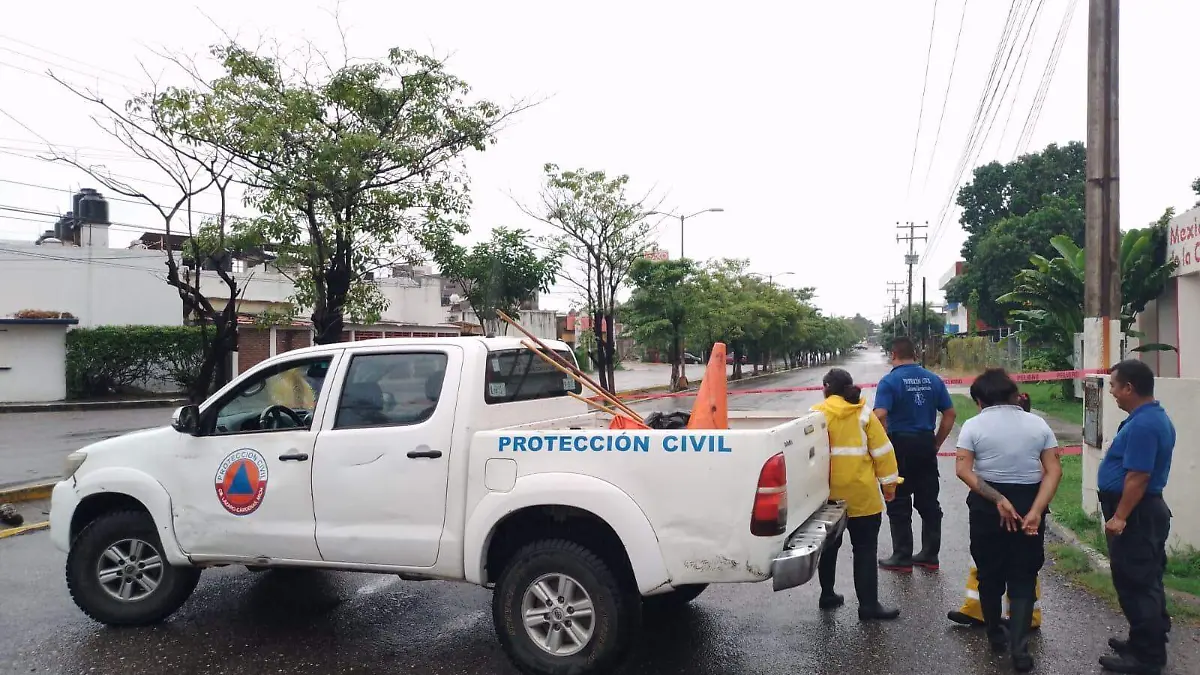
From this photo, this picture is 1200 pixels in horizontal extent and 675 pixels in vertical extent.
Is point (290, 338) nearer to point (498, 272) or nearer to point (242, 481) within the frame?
point (498, 272)

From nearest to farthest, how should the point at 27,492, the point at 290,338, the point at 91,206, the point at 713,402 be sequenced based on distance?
the point at 713,402
the point at 27,492
the point at 290,338
the point at 91,206

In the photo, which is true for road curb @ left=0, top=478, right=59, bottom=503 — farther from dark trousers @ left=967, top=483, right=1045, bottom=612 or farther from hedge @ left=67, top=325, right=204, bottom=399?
hedge @ left=67, top=325, right=204, bottom=399

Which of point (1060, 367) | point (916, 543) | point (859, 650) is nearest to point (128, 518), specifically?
point (859, 650)

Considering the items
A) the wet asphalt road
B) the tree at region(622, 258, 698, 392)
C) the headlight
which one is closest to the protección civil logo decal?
the wet asphalt road

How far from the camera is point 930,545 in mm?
6449

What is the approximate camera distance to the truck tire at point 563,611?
165 inches

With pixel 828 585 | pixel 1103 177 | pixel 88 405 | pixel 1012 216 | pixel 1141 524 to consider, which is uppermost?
pixel 1012 216

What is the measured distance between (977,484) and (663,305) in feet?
78.5

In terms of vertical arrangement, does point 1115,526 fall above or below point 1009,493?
below

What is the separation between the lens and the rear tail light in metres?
3.94

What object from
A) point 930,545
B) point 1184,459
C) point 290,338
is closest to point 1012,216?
point 290,338

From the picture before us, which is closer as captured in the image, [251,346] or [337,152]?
[337,152]

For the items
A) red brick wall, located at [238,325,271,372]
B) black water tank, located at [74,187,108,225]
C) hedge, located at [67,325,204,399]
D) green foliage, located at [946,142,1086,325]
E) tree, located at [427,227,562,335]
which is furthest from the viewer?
green foliage, located at [946,142,1086,325]

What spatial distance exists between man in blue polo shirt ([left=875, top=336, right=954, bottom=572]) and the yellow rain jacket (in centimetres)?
99
